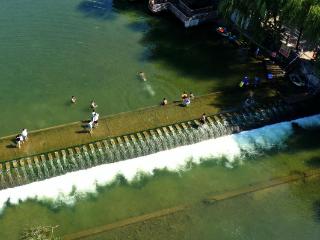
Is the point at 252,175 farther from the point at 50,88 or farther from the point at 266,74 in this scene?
the point at 50,88

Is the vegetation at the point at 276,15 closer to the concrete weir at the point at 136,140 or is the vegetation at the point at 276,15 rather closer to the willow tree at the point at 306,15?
the willow tree at the point at 306,15

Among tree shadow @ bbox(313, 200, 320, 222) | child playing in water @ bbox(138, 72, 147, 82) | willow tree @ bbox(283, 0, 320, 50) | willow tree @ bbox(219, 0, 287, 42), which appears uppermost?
willow tree @ bbox(283, 0, 320, 50)

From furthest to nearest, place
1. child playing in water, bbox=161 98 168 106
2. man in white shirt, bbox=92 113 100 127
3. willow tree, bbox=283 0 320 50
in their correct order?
child playing in water, bbox=161 98 168 106, willow tree, bbox=283 0 320 50, man in white shirt, bbox=92 113 100 127

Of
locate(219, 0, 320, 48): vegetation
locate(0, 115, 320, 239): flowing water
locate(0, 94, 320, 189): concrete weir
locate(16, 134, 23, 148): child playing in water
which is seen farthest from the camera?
locate(219, 0, 320, 48): vegetation

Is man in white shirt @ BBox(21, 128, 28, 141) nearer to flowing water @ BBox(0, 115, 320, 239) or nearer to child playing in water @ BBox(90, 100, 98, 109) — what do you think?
flowing water @ BBox(0, 115, 320, 239)

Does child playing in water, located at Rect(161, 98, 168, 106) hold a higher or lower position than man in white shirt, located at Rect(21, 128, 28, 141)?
higher

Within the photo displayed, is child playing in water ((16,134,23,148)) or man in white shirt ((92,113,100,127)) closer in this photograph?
child playing in water ((16,134,23,148))

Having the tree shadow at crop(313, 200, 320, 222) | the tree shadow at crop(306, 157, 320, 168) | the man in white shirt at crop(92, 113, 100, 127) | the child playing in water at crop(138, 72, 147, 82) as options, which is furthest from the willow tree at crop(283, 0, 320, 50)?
the man in white shirt at crop(92, 113, 100, 127)
